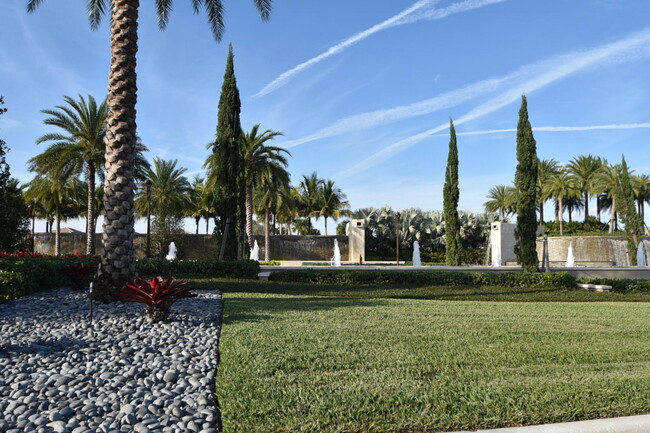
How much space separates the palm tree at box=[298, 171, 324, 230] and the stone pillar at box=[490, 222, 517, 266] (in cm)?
2135

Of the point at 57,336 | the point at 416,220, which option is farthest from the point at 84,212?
the point at 57,336

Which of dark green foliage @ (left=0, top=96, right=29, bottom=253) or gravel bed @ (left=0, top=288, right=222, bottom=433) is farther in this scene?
dark green foliage @ (left=0, top=96, right=29, bottom=253)

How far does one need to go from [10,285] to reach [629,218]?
2887 centimetres

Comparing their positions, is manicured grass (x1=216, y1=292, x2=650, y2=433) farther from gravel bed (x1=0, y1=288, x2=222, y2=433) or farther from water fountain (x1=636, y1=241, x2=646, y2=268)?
water fountain (x1=636, y1=241, x2=646, y2=268)

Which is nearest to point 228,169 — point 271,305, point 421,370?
point 271,305

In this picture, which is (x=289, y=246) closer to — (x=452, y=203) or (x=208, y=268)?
(x=452, y=203)

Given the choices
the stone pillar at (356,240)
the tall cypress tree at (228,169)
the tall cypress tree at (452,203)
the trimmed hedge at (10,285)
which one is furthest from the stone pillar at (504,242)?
the trimmed hedge at (10,285)

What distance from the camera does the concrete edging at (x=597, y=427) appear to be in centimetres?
339

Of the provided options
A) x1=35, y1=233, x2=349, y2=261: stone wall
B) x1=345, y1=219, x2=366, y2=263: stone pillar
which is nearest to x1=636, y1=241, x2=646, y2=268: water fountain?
x1=345, y1=219, x2=366, y2=263: stone pillar

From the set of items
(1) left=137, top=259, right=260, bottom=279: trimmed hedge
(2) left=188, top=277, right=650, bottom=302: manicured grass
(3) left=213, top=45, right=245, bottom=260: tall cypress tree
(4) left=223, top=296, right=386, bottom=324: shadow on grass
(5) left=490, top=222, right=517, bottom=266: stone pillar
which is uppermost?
(3) left=213, top=45, right=245, bottom=260: tall cypress tree

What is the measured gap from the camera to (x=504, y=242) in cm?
2781

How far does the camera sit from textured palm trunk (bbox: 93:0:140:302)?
8.55m

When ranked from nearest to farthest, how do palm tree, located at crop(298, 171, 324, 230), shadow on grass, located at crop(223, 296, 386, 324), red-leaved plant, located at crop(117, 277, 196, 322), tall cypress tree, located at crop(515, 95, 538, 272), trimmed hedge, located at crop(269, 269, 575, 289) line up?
red-leaved plant, located at crop(117, 277, 196, 322) < shadow on grass, located at crop(223, 296, 386, 324) < trimmed hedge, located at crop(269, 269, 575, 289) < tall cypress tree, located at crop(515, 95, 538, 272) < palm tree, located at crop(298, 171, 324, 230)

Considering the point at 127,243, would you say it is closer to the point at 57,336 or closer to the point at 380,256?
the point at 57,336
